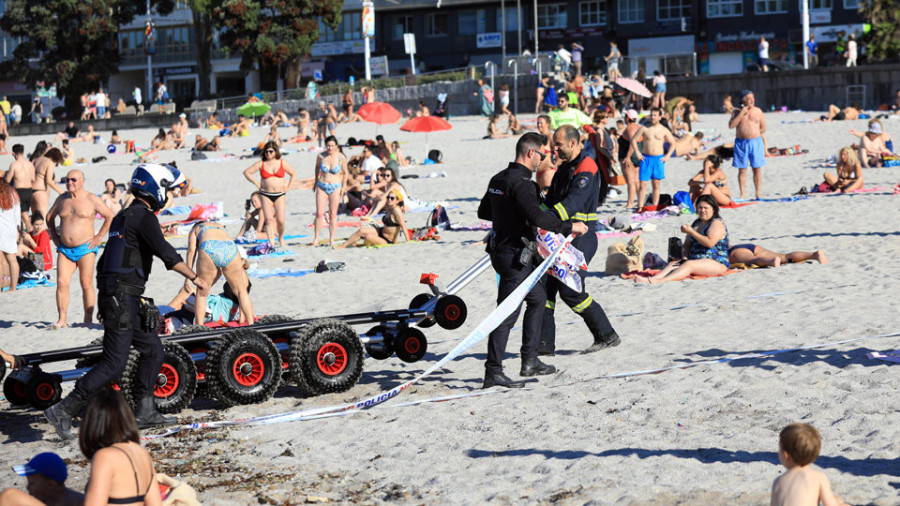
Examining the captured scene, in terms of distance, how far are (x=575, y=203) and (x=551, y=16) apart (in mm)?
55869

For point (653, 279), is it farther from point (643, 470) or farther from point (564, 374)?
point (643, 470)

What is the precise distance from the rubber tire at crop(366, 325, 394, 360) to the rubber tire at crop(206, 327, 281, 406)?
2.99 ft

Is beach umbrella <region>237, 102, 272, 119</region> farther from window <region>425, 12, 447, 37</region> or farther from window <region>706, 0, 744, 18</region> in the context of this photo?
window <region>425, 12, 447, 37</region>

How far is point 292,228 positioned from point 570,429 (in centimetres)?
1281

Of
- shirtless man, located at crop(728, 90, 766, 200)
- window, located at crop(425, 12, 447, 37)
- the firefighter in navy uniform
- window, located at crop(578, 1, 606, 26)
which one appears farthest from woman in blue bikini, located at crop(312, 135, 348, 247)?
window, located at crop(425, 12, 447, 37)

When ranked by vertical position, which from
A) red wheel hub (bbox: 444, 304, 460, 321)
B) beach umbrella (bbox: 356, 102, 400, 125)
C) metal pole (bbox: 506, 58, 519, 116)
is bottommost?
red wheel hub (bbox: 444, 304, 460, 321)

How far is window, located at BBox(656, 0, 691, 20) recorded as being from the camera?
2293 inches

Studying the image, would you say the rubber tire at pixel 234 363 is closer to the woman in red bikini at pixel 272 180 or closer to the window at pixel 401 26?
the woman in red bikini at pixel 272 180

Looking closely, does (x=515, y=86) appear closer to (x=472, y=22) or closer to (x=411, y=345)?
(x=472, y=22)

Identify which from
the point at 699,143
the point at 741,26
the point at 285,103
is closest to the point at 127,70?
the point at 285,103

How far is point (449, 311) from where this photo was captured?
791 centimetres

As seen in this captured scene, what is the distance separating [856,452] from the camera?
557 centimetres

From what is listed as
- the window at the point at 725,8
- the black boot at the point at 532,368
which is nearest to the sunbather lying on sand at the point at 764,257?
the black boot at the point at 532,368

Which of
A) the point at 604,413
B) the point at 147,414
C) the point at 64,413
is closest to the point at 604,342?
the point at 604,413
